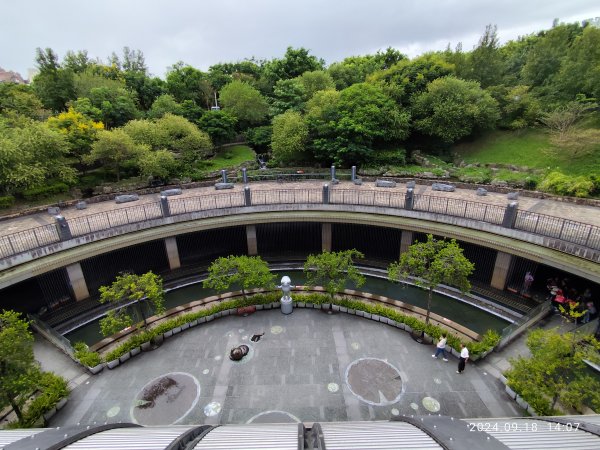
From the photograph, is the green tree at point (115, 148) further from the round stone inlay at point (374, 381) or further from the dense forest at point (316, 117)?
the round stone inlay at point (374, 381)

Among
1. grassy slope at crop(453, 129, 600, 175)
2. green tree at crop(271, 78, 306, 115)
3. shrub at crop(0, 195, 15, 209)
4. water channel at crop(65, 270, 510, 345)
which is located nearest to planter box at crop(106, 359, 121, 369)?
water channel at crop(65, 270, 510, 345)

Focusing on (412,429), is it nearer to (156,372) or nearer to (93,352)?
(156,372)

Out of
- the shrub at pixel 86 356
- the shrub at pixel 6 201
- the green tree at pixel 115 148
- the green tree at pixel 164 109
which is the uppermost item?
the green tree at pixel 164 109

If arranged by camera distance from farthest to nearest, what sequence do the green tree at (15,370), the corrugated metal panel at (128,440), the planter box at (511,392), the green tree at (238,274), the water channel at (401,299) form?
the water channel at (401,299), the green tree at (238,274), the planter box at (511,392), the green tree at (15,370), the corrugated metal panel at (128,440)

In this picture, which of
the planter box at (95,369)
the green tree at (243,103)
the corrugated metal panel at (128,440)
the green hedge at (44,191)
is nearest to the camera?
the corrugated metal panel at (128,440)

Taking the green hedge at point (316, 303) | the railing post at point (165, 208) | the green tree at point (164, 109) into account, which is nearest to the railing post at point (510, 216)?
the green hedge at point (316, 303)

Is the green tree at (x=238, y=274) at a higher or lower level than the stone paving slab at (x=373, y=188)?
lower
